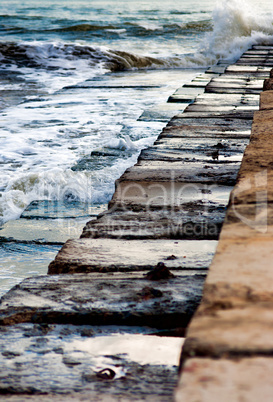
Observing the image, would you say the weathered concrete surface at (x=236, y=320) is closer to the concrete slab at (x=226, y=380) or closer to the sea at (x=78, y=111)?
the concrete slab at (x=226, y=380)

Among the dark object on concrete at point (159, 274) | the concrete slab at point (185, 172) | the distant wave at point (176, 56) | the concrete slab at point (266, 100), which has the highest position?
the distant wave at point (176, 56)

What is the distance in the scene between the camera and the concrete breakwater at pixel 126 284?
4.12ft

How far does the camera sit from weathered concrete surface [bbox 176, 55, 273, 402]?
2.37 ft

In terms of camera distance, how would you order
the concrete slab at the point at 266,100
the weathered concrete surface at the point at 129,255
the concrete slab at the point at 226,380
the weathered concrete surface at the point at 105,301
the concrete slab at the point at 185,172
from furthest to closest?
the concrete slab at the point at 185,172 < the concrete slab at the point at 266,100 < the weathered concrete surface at the point at 129,255 < the weathered concrete surface at the point at 105,301 < the concrete slab at the point at 226,380

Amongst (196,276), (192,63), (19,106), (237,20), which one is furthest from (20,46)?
(196,276)

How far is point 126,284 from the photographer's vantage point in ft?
5.47

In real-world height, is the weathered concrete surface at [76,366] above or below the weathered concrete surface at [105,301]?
below

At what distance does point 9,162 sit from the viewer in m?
5.30

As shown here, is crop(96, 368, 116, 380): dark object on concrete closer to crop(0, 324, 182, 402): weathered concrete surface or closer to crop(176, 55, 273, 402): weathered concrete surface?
crop(0, 324, 182, 402): weathered concrete surface

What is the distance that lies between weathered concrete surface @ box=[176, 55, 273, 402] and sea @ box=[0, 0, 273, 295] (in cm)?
155

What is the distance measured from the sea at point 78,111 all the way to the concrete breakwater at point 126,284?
0.66m

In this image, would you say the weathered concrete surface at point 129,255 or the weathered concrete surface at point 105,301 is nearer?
the weathered concrete surface at point 105,301

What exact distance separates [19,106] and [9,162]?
3227 mm

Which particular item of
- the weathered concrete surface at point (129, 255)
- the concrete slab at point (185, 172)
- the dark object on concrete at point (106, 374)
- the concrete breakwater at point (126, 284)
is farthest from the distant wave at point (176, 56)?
the dark object on concrete at point (106, 374)
